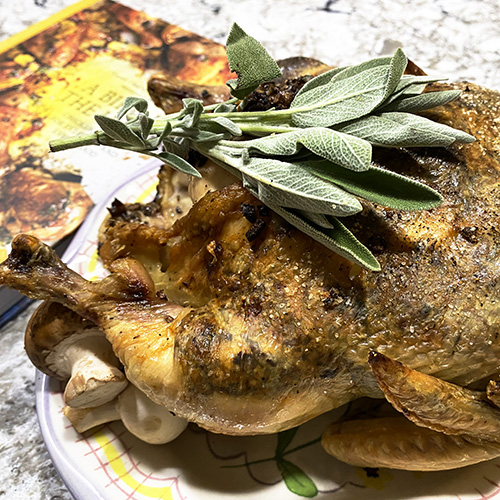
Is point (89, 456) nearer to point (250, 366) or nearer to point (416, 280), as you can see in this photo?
point (250, 366)

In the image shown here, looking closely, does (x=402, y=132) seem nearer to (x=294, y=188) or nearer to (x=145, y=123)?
(x=294, y=188)

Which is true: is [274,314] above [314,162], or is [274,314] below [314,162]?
below

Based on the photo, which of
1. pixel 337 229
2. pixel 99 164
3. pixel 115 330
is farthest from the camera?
pixel 99 164

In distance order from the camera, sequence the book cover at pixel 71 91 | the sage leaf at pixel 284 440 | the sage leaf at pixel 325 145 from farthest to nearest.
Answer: the book cover at pixel 71 91 < the sage leaf at pixel 284 440 < the sage leaf at pixel 325 145

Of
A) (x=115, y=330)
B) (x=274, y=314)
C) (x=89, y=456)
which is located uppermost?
(x=274, y=314)

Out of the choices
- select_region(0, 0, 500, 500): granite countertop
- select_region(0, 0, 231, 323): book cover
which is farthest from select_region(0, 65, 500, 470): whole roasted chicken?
select_region(0, 0, 500, 500): granite countertop

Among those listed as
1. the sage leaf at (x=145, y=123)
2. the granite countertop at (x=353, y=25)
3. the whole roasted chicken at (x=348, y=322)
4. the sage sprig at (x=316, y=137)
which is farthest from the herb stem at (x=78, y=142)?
the granite countertop at (x=353, y=25)

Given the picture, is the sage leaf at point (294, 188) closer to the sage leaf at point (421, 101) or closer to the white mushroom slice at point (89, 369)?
the sage leaf at point (421, 101)

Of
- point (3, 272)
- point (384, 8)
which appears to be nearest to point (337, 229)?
point (3, 272)
